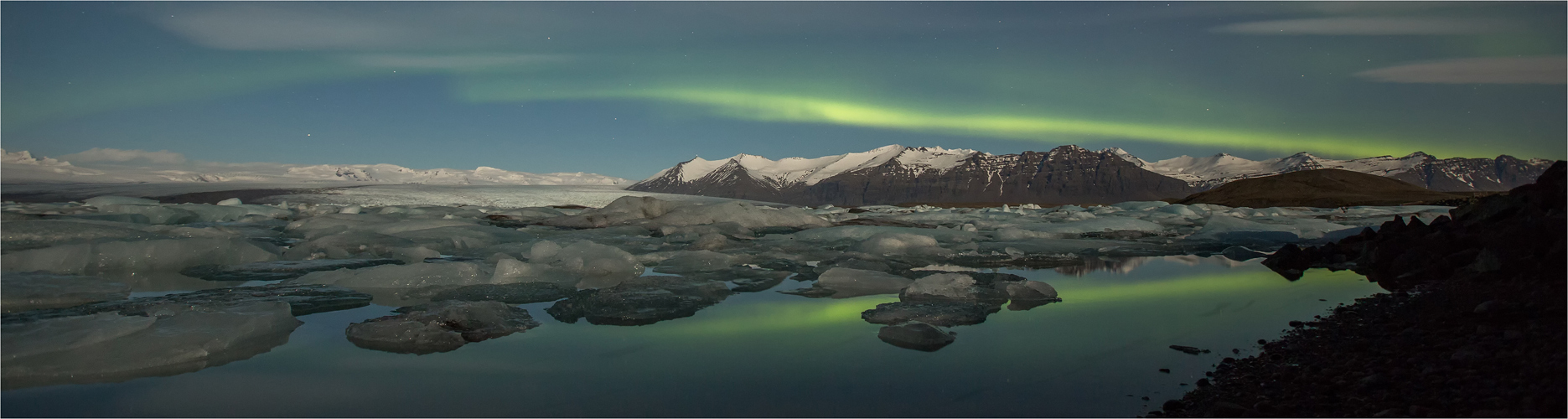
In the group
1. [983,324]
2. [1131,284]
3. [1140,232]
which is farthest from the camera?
[1140,232]

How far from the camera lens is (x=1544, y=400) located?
2502 mm

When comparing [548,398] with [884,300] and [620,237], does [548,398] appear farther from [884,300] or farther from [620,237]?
[620,237]

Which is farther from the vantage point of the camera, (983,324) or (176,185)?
(176,185)

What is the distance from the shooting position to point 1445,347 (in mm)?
3568

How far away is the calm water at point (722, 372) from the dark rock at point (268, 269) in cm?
285

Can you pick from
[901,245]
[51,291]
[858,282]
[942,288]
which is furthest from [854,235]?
[51,291]

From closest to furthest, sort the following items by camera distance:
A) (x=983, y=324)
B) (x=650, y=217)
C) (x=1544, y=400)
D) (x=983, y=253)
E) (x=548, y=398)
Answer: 1. (x=1544, y=400)
2. (x=548, y=398)
3. (x=983, y=324)
4. (x=983, y=253)
5. (x=650, y=217)

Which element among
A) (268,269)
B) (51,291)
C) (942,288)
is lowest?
(268,269)

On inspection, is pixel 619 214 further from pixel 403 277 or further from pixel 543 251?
pixel 403 277

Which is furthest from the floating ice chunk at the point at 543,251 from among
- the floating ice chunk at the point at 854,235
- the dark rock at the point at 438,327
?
the floating ice chunk at the point at 854,235

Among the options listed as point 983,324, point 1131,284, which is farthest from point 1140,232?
point 983,324

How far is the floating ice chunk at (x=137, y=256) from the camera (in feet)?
23.0

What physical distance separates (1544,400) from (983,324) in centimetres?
282

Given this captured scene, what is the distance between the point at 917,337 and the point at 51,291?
671cm
